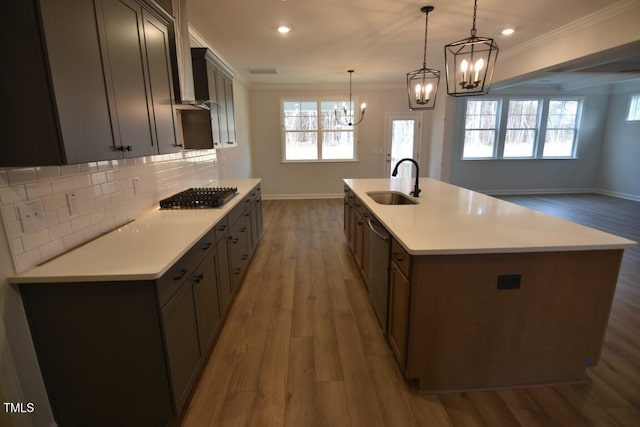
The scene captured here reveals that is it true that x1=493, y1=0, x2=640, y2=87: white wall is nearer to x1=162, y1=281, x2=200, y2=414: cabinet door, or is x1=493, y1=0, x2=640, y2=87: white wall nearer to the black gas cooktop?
the black gas cooktop

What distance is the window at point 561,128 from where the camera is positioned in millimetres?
8023

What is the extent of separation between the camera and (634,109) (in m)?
7.46

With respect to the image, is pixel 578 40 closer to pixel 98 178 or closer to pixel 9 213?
pixel 98 178

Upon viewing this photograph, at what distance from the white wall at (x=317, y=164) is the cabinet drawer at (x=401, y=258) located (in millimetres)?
5859

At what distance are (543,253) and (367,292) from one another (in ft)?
5.59

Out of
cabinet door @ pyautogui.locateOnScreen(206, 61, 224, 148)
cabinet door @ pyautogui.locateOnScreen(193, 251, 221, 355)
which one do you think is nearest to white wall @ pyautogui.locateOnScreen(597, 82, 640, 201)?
cabinet door @ pyautogui.locateOnScreen(206, 61, 224, 148)

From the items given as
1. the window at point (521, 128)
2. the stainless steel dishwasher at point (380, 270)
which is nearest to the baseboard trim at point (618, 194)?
the window at point (521, 128)

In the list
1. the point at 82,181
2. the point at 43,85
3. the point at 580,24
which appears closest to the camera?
the point at 43,85

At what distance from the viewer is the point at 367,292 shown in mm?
3135

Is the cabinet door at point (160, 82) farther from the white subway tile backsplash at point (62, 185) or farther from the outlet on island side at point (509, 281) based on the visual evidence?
the outlet on island side at point (509, 281)

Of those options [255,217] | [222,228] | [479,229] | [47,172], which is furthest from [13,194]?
[255,217]

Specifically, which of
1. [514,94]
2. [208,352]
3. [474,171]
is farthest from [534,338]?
[514,94]

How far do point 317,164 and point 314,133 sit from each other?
75 centimetres

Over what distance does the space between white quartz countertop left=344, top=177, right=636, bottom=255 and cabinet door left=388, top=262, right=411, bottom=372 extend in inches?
10.6
